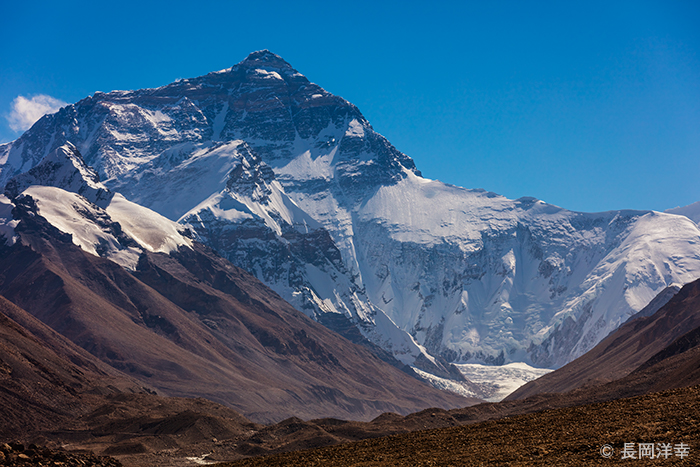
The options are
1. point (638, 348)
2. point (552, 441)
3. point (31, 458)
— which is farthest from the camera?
point (638, 348)

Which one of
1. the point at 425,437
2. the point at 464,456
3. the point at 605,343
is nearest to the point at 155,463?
the point at 425,437

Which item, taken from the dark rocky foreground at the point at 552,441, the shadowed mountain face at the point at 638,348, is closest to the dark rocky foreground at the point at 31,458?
the dark rocky foreground at the point at 552,441

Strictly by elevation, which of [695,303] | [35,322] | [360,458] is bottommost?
[360,458]

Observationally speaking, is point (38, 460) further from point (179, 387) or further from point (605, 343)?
point (605, 343)

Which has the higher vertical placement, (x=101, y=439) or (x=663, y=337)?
(x=663, y=337)

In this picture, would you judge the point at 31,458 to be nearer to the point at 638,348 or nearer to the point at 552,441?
the point at 552,441

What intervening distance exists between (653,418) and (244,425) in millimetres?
81269

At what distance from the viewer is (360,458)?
1825 inches

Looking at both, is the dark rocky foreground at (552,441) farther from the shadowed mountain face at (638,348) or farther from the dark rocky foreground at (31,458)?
the shadowed mountain face at (638,348)

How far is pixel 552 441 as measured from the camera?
131 ft

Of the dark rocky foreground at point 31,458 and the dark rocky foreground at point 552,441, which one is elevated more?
the dark rocky foreground at point 552,441

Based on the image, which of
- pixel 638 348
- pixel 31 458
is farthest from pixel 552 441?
pixel 638 348

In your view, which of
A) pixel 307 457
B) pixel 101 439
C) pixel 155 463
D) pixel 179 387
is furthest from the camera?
pixel 179 387

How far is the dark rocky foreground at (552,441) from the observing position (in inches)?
1399
